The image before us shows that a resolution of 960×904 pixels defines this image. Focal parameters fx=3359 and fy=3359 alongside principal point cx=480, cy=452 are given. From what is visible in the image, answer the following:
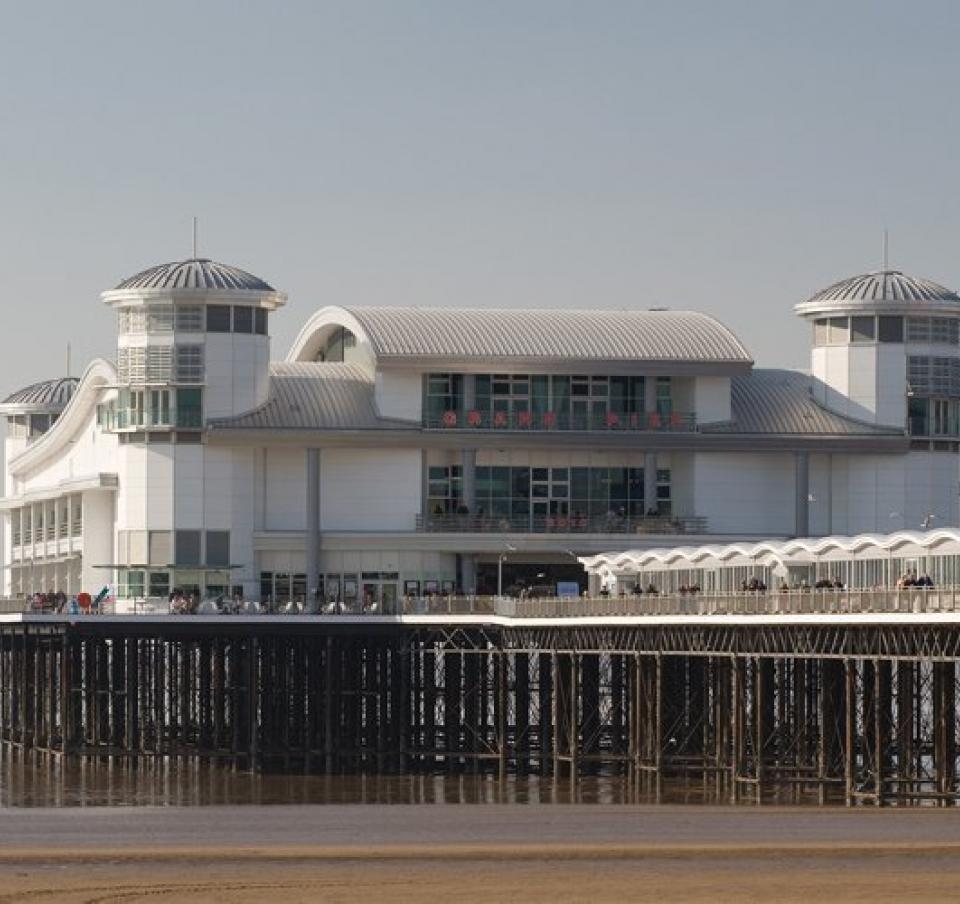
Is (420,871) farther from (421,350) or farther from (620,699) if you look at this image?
(421,350)

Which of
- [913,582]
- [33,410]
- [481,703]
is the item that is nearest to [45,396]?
[33,410]

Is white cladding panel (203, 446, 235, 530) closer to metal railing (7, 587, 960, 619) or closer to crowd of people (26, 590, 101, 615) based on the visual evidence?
metal railing (7, 587, 960, 619)

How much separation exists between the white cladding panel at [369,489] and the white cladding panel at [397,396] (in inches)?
53.5

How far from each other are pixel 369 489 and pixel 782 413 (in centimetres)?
1602

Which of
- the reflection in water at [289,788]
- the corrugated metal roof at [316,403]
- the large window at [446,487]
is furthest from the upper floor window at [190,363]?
the reflection in water at [289,788]

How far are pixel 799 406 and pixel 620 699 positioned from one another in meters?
23.3

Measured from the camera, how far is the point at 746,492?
123188 mm

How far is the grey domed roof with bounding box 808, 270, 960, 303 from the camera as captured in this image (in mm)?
123375

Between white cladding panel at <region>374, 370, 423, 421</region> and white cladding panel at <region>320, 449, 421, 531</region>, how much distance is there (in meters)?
1.36

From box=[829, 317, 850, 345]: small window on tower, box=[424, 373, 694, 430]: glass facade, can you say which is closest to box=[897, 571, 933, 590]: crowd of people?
box=[424, 373, 694, 430]: glass facade

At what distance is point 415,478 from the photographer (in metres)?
120

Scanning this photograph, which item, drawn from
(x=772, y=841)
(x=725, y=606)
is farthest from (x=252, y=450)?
(x=772, y=841)

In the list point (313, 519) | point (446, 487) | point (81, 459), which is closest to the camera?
point (313, 519)

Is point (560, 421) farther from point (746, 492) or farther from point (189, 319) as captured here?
point (189, 319)
